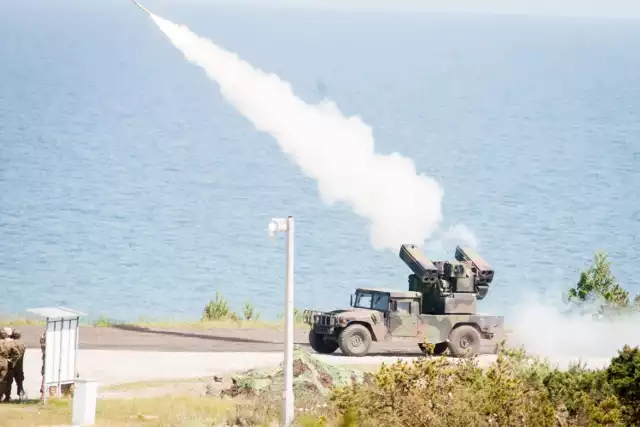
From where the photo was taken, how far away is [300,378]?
115ft

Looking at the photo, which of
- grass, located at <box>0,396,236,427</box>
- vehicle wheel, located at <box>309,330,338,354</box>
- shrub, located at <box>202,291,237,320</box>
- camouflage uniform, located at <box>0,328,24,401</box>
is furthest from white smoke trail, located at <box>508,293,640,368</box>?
camouflage uniform, located at <box>0,328,24,401</box>

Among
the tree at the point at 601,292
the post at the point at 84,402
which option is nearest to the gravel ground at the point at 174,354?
the post at the point at 84,402

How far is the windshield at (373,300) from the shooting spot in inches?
1673

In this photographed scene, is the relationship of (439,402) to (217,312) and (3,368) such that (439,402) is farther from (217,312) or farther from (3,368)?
(217,312)

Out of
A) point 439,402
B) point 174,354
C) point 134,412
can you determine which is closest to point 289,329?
point 439,402

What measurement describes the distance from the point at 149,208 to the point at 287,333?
8333 cm

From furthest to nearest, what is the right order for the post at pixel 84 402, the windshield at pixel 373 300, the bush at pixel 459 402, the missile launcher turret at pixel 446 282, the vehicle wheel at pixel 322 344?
the missile launcher turret at pixel 446 282
the windshield at pixel 373 300
the vehicle wheel at pixel 322 344
the post at pixel 84 402
the bush at pixel 459 402

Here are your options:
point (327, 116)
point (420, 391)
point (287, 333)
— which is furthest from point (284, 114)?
point (420, 391)

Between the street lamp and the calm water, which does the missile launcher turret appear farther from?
the calm water

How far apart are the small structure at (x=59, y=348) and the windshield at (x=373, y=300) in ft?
35.1

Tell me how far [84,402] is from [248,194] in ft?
288

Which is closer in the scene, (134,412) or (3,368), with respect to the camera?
(134,412)

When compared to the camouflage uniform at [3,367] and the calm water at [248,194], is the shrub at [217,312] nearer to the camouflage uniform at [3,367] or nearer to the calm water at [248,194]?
the calm water at [248,194]

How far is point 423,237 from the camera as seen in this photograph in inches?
1768
